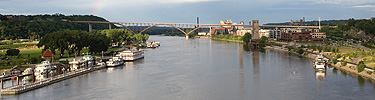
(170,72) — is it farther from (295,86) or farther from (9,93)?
(9,93)

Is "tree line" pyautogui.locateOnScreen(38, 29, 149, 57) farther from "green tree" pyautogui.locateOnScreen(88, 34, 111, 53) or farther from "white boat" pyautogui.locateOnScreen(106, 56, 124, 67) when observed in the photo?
"white boat" pyautogui.locateOnScreen(106, 56, 124, 67)

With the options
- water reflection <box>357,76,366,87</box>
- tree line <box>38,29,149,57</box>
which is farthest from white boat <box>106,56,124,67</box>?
water reflection <box>357,76,366,87</box>

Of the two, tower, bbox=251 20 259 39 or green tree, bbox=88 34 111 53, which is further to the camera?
tower, bbox=251 20 259 39

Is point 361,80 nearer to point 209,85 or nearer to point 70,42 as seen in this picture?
point 209,85

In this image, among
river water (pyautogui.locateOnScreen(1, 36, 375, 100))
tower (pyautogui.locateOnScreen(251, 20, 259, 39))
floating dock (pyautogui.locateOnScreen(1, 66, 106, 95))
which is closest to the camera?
river water (pyautogui.locateOnScreen(1, 36, 375, 100))

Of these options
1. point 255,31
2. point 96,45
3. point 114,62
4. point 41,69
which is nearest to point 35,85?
point 41,69

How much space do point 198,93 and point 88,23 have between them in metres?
100

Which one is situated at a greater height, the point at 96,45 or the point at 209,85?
the point at 96,45

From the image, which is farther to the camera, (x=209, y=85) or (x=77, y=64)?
(x=77, y=64)

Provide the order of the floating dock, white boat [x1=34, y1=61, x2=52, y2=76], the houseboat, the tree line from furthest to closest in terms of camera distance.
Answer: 1. the tree line
2. the houseboat
3. white boat [x1=34, y1=61, x2=52, y2=76]
4. the floating dock

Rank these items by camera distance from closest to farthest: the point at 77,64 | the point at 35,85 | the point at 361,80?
the point at 35,85 < the point at 361,80 < the point at 77,64

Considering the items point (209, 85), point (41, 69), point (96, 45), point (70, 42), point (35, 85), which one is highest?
point (70, 42)

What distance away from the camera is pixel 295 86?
2516 cm

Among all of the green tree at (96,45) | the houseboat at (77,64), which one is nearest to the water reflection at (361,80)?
the houseboat at (77,64)
